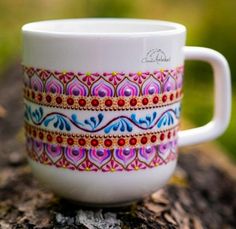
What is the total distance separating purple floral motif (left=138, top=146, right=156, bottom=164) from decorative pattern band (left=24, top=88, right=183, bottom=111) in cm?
7

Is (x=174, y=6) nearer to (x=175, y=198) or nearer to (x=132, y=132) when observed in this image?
(x=175, y=198)

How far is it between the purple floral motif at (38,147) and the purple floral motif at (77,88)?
0.11m

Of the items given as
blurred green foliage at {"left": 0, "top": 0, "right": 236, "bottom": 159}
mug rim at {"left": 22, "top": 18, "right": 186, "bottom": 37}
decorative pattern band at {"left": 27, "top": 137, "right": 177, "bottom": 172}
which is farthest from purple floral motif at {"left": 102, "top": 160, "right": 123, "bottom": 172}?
blurred green foliage at {"left": 0, "top": 0, "right": 236, "bottom": 159}

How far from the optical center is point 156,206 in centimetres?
96

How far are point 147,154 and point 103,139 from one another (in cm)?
8

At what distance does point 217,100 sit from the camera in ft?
3.13

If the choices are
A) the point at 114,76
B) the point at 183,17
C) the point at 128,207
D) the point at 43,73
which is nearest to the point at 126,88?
the point at 114,76

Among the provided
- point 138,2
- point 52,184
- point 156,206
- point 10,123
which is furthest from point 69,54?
point 138,2

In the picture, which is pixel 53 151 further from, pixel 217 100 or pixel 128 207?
pixel 217 100

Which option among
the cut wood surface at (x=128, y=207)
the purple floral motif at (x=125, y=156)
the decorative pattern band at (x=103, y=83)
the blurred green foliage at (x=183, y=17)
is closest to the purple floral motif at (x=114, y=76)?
the decorative pattern band at (x=103, y=83)

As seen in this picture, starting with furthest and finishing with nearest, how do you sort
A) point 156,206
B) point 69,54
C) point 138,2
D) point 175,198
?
point 138,2
point 175,198
point 156,206
point 69,54

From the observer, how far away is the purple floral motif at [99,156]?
0.81m

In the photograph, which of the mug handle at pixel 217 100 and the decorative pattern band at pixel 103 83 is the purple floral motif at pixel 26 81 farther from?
the mug handle at pixel 217 100

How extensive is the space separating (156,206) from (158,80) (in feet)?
0.83
